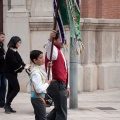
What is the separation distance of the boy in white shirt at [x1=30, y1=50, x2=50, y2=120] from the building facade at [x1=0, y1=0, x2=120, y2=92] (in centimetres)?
601

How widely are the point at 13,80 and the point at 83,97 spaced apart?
3.47 m

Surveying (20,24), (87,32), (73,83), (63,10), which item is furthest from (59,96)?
(87,32)

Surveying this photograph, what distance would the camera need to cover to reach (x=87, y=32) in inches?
574

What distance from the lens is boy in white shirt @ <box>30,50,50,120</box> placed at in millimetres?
7512

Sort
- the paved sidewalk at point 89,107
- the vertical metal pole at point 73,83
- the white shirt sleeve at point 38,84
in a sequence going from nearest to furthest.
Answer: the white shirt sleeve at point 38,84
the paved sidewalk at point 89,107
the vertical metal pole at point 73,83

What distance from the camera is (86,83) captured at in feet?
47.4

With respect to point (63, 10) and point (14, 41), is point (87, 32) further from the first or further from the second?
point (63, 10)

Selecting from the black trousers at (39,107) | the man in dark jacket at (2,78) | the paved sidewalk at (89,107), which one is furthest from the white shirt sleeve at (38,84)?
the man in dark jacket at (2,78)

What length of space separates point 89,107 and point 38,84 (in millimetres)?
4394

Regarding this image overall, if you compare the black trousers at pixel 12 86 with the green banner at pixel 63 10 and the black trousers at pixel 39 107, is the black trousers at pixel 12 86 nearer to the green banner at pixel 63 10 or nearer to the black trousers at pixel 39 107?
the green banner at pixel 63 10

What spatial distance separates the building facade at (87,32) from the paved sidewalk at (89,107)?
53 cm

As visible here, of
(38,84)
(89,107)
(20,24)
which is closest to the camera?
(38,84)

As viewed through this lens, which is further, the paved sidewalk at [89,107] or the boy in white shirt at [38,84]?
the paved sidewalk at [89,107]

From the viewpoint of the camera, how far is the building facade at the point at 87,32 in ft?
45.1
